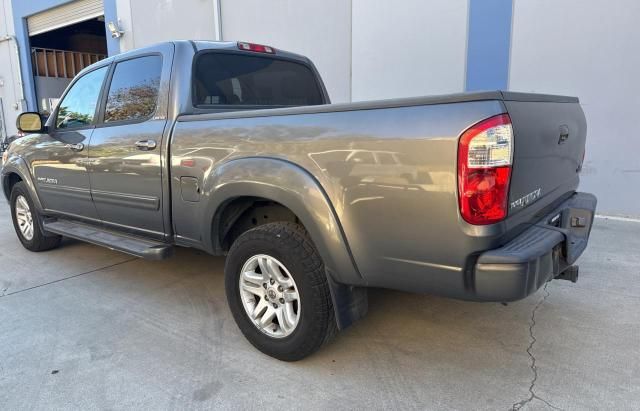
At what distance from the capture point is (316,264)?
8.36ft

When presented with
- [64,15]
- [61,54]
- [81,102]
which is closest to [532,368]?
[81,102]

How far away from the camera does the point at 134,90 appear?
3699 mm

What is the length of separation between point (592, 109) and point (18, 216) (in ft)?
23.7

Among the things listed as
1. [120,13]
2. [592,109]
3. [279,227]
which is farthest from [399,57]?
[120,13]

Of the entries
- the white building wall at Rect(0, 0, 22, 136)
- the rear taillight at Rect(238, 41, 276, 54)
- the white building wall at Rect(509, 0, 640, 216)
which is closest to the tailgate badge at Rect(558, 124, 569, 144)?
the rear taillight at Rect(238, 41, 276, 54)

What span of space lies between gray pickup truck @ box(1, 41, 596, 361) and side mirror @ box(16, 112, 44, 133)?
1.06 ft

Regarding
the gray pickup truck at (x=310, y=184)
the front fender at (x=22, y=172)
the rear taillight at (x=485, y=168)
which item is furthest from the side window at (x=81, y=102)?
the rear taillight at (x=485, y=168)

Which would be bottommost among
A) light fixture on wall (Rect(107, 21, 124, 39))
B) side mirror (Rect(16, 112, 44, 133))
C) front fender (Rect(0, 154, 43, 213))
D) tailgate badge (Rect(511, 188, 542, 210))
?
front fender (Rect(0, 154, 43, 213))

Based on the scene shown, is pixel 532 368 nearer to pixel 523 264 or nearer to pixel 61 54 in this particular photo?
pixel 523 264

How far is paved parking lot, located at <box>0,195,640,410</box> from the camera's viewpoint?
96.7 inches

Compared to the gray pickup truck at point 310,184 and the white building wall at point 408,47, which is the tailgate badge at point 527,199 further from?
the white building wall at point 408,47

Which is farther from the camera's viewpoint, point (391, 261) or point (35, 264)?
point (35, 264)

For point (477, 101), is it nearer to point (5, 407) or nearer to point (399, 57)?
point (5, 407)

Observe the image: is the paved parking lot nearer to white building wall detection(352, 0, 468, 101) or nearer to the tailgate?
the tailgate
